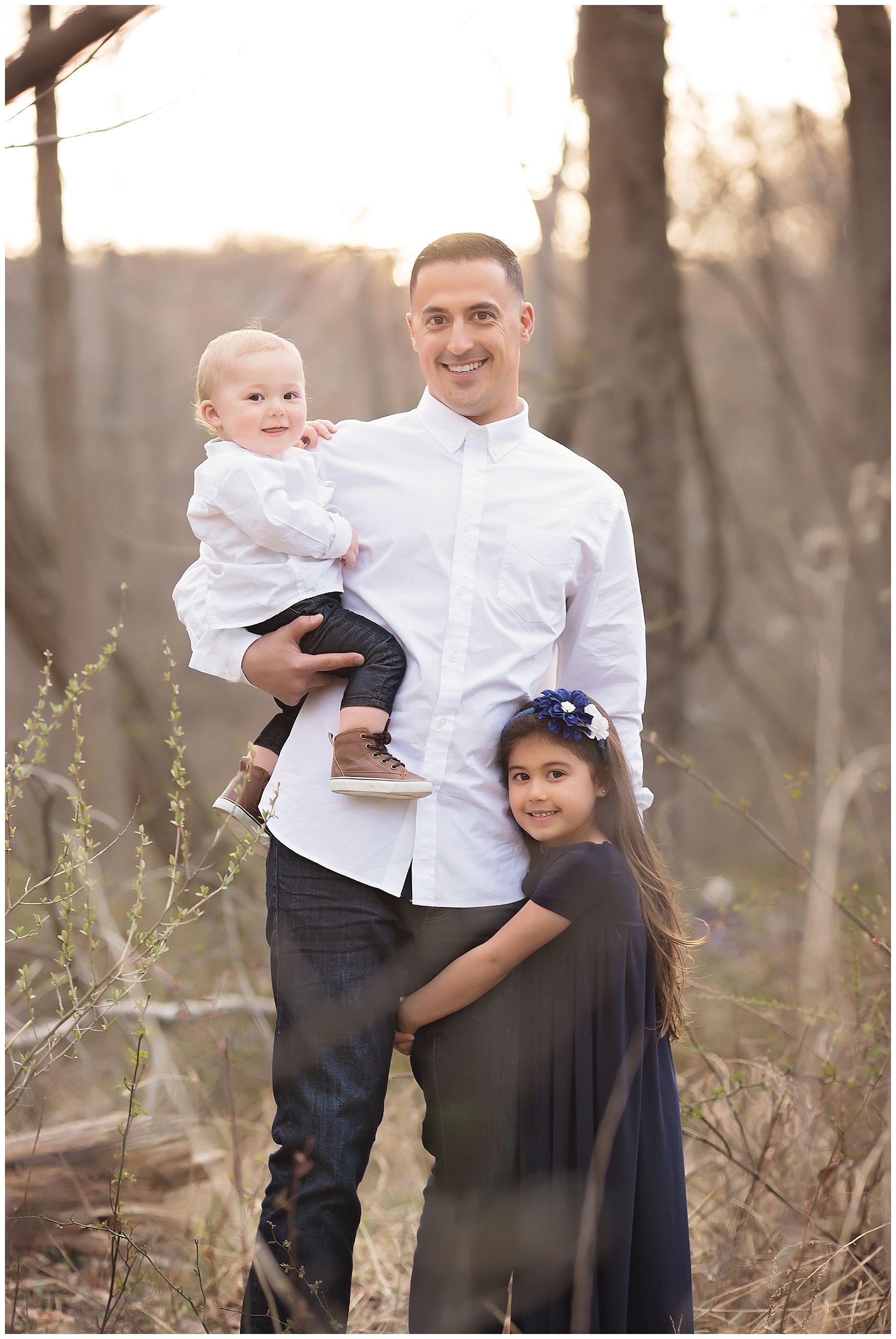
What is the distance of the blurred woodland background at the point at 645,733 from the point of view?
2.87 m

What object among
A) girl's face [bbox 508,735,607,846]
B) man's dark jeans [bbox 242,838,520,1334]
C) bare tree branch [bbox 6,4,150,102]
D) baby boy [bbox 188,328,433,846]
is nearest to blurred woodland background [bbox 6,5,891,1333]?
bare tree branch [bbox 6,4,150,102]

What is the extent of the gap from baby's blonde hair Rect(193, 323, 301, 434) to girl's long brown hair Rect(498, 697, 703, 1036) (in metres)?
0.90

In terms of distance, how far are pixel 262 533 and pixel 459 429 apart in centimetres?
47

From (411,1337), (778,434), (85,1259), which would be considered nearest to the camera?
(411,1337)

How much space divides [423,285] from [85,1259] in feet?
9.39

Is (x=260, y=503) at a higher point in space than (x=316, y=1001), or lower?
higher

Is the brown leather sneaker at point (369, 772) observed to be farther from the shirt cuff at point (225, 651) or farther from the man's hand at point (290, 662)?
the shirt cuff at point (225, 651)

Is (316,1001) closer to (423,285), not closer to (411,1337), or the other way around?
(411,1337)

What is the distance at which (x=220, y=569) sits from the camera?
2.29 metres

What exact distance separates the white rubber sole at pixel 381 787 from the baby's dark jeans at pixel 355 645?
15cm

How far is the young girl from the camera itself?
2.20 meters

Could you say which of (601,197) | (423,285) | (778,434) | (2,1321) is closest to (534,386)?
(601,197)

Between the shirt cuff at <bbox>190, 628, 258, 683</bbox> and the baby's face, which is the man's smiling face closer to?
the baby's face

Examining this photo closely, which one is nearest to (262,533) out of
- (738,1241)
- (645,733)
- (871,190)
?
(645,733)
